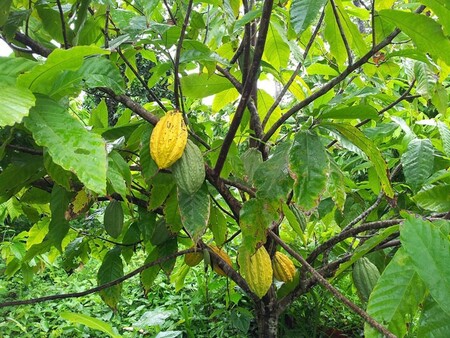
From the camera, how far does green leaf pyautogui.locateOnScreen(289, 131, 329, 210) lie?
69cm

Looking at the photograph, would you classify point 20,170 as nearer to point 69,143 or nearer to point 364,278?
point 69,143

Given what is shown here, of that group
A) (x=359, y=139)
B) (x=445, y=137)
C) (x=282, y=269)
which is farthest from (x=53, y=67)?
A: (x=445, y=137)

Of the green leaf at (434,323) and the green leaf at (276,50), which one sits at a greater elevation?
the green leaf at (276,50)

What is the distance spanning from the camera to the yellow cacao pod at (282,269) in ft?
3.79

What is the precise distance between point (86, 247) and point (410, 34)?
1138 millimetres

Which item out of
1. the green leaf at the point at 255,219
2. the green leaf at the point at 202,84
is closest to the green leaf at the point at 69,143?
the green leaf at the point at 255,219

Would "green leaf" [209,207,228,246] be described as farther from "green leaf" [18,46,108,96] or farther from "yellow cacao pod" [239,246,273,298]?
"green leaf" [18,46,108,96]

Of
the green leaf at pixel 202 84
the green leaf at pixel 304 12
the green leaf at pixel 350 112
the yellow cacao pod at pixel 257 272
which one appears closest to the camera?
the green leaf at pixel 304 12

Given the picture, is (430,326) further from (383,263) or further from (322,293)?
(322,293)

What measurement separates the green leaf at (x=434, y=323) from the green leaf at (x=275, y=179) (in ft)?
1.14

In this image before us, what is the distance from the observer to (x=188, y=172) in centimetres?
77

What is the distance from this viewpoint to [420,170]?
103 centimetres

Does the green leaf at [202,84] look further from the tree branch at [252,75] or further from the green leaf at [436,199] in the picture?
the green leaf at [436,199]

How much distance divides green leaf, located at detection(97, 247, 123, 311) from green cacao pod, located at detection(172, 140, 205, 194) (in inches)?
22.1
